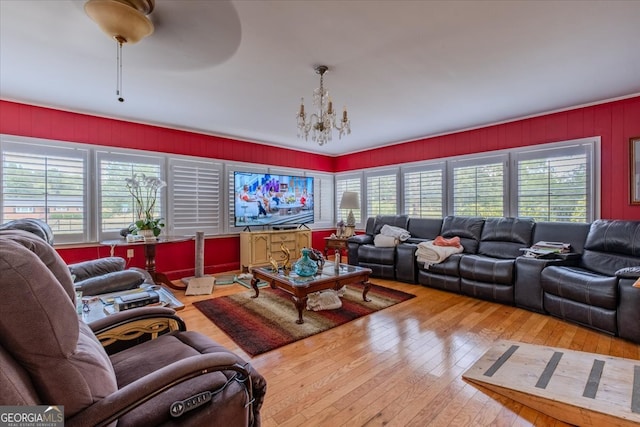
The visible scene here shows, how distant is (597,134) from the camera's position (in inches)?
138

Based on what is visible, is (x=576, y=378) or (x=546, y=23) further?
(x=546, y=23)

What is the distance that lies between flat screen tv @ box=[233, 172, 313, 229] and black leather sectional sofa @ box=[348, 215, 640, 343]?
64.5 inches

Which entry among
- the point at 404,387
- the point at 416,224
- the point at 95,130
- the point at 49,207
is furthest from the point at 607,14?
the point at 49,207

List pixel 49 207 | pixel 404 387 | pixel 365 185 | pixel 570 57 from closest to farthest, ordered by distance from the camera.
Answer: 1. pixel 404 387
2. pixel 570 57
3. pixel 49 207
4. pixel 365 185

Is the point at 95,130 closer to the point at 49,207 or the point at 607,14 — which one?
the point at 49,207

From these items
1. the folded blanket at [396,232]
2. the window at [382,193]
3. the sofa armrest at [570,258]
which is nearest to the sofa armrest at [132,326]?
the folded blanket at [396,232]

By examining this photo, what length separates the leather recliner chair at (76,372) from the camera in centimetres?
75

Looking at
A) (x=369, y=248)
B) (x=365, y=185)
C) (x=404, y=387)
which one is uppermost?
(x=365, y=185)

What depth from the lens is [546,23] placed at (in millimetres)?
1987

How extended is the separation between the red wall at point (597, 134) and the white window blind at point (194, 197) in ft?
13.2

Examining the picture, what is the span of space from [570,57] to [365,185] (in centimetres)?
399

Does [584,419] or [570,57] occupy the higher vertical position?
[570,57]

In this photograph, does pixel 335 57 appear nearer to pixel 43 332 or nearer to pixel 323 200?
pixel 43 332

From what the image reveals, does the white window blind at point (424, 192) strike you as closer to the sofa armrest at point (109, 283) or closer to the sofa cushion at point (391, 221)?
the sofa cushion at point (391, 221)
